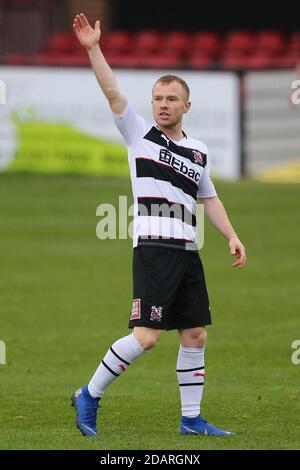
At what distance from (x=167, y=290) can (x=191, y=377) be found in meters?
0.64

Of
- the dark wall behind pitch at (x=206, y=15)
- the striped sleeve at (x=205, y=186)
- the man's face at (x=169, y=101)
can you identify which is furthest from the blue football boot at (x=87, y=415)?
the dark wall behind pitch at (x=206, y=15)

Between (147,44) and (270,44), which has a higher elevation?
(147,44)

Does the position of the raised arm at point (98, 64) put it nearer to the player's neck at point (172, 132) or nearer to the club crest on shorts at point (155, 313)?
the player's neck at point (172, 132)

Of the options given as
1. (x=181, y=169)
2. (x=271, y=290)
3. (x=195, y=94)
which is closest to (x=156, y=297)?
(x=181, y=169)

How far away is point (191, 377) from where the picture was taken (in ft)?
26.8

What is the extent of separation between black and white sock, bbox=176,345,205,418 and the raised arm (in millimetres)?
1546

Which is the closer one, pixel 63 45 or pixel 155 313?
pixel 155 313

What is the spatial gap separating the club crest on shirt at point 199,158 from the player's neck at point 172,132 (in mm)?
136

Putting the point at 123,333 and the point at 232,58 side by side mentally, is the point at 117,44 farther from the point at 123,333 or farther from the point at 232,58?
the point at 123,333

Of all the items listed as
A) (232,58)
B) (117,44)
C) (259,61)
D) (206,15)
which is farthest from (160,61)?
(206,15)

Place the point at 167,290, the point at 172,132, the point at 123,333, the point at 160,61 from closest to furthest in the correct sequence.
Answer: the point at 167,290 → the point at 172,132 → the point at 123,333 → the point at 160,61

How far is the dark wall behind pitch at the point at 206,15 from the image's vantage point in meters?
35.8

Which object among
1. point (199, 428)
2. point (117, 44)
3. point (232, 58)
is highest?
point (117, 44)

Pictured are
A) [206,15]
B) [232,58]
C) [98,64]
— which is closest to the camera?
[98,64]
